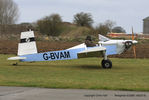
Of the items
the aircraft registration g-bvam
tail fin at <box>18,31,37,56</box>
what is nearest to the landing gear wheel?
the aircraft registration g-bvam

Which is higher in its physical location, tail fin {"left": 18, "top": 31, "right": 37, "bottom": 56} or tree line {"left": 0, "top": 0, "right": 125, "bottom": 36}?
tree line {"left": 0, "top": 0, "right": 125, "bottom": 36}

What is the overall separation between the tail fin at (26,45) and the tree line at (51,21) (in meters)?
42.7

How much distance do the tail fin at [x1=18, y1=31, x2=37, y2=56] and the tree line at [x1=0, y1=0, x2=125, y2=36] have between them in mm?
42652

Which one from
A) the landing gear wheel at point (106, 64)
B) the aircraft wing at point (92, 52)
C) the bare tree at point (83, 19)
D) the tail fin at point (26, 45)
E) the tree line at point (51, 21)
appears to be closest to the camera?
the aircraft wing at point (92, 52)

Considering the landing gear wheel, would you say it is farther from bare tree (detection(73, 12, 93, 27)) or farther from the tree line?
bare tree (detection(73, 12, 93, 27))

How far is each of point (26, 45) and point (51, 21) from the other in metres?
53.5

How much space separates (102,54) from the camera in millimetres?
18938

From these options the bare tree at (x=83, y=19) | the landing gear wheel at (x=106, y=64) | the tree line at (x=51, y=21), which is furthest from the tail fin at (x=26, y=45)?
the bare tree at (x=83, y=19)

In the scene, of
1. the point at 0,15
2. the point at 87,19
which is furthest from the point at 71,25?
the point at 0,15

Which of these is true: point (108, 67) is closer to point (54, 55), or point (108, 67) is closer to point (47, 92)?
point (54, 55)

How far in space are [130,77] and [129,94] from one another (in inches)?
170

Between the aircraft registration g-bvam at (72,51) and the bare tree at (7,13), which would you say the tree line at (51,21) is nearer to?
the bare tree at (7,13)

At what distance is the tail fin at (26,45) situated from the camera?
18906mm

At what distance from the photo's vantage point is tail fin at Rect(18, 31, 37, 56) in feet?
62.0
